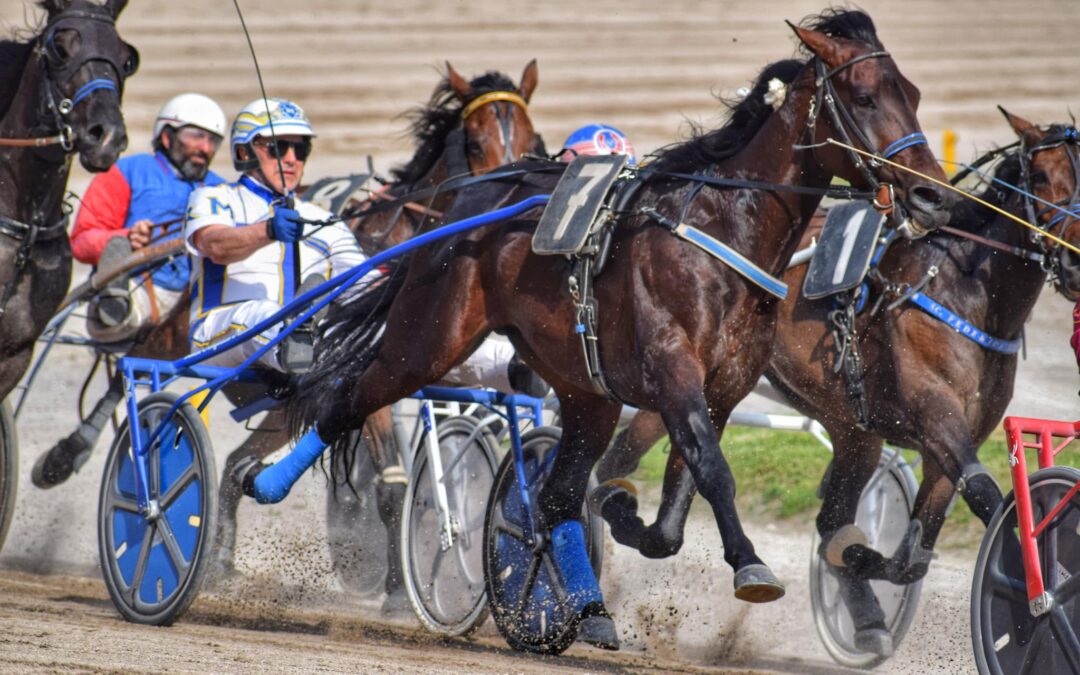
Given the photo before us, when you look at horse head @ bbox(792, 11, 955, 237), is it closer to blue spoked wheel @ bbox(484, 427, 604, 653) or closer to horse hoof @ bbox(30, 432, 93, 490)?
blue spoked wheel @ bbox(484, 427, 604, 653)

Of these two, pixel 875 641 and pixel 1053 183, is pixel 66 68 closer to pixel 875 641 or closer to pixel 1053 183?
pixel 1053 183

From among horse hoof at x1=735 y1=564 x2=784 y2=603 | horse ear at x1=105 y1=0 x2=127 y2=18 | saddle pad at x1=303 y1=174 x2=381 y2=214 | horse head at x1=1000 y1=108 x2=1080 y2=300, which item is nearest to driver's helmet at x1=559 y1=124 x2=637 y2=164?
saddle pad at x1=303 y1=174 x2=381 y2=214

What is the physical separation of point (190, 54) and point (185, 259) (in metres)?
13.7

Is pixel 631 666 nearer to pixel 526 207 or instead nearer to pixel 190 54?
pixel 526 207

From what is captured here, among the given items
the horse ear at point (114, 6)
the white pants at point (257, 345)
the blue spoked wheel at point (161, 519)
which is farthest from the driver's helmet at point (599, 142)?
the blue spoked wheel at point (161, 519)

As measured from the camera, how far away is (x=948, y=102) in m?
17.4

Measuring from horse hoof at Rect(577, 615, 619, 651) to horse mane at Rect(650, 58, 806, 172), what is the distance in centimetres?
143

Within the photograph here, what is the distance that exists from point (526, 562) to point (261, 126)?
203 centimetres

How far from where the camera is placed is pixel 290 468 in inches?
215

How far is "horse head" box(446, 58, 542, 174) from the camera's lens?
6.84 meters

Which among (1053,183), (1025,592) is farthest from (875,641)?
(1025,592)

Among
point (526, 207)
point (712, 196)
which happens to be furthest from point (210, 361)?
point (712, 196)

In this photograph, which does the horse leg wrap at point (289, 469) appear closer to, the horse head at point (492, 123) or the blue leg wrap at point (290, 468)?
the blue leg wrap at point (290, 468)

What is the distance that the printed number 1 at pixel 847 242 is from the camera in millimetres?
5516
